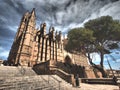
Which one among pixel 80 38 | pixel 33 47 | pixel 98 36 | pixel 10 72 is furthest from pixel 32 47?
pixel 98 36

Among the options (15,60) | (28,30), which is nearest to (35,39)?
(28,30)

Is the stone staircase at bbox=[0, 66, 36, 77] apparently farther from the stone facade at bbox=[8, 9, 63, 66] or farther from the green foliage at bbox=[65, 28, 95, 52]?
the green foliage at bbox=[65, 28, 95, 52]

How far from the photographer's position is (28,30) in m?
27.0

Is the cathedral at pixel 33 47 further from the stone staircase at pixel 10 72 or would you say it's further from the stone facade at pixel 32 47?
the stone staircase at pixel 10 72

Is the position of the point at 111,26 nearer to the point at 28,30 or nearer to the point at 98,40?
the point at 98,40

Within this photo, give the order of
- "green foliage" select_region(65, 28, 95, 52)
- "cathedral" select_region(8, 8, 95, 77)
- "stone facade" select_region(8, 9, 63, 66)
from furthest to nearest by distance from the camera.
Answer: "stone facade" select_region(8, 9, 63, 66), "cathedral" select_region(8, 8, 95, 77), "green foliage" select_region(65, 28, 95, 52)

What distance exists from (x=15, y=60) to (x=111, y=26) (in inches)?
874

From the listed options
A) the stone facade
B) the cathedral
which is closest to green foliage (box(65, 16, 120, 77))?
the cathedral

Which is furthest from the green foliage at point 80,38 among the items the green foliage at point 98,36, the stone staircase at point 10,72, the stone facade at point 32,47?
the stone facade at point 32,47

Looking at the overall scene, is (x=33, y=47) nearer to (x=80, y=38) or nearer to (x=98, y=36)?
(x=80, y=38)

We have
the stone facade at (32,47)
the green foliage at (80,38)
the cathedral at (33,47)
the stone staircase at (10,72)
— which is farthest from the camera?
the stone facade at (32,47)

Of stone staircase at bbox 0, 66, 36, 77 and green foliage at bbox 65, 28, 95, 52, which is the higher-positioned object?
green foliage at bbox 65, 28, 95, 52

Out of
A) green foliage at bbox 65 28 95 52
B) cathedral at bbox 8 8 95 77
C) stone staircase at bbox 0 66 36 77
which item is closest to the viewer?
stone staircase at bbox 0 66 36 77

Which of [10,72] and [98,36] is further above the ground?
[98,36]
